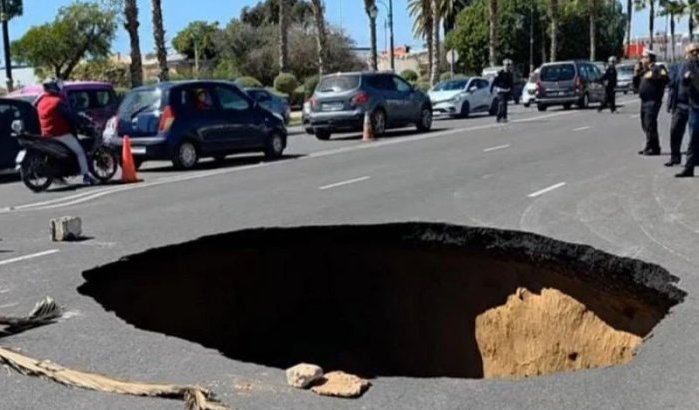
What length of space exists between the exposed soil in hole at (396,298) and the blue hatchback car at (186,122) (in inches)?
336

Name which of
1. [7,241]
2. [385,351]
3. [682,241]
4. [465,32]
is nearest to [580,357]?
[682,241]

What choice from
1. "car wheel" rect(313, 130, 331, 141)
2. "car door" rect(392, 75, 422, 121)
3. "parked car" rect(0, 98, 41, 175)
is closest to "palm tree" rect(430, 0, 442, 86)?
"car door" rect(392, 75, 422, 121)

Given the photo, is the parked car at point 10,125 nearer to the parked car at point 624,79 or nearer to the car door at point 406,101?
the car door at point 406,101

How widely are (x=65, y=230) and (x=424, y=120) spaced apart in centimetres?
1855

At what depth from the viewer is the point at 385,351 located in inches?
401

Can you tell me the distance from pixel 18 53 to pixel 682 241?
76420mm

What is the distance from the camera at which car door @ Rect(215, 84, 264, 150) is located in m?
19.2

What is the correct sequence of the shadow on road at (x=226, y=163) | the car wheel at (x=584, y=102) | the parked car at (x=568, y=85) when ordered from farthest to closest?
the car wheel at (x=584, y=102)
the parked car at (x=568, y=85)
the shadow on road at (x=226, y=163)

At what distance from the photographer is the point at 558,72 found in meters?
36.1

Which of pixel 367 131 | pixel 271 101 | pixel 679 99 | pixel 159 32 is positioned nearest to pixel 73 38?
pixel 159 32

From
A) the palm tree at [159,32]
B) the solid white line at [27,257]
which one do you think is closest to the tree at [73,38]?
the palm tree at [159,32]

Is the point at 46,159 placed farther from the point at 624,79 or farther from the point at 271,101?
the point at 624,79

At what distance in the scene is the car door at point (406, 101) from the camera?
26.6 meters

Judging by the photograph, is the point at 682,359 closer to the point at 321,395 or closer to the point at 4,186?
the point at 321,395
